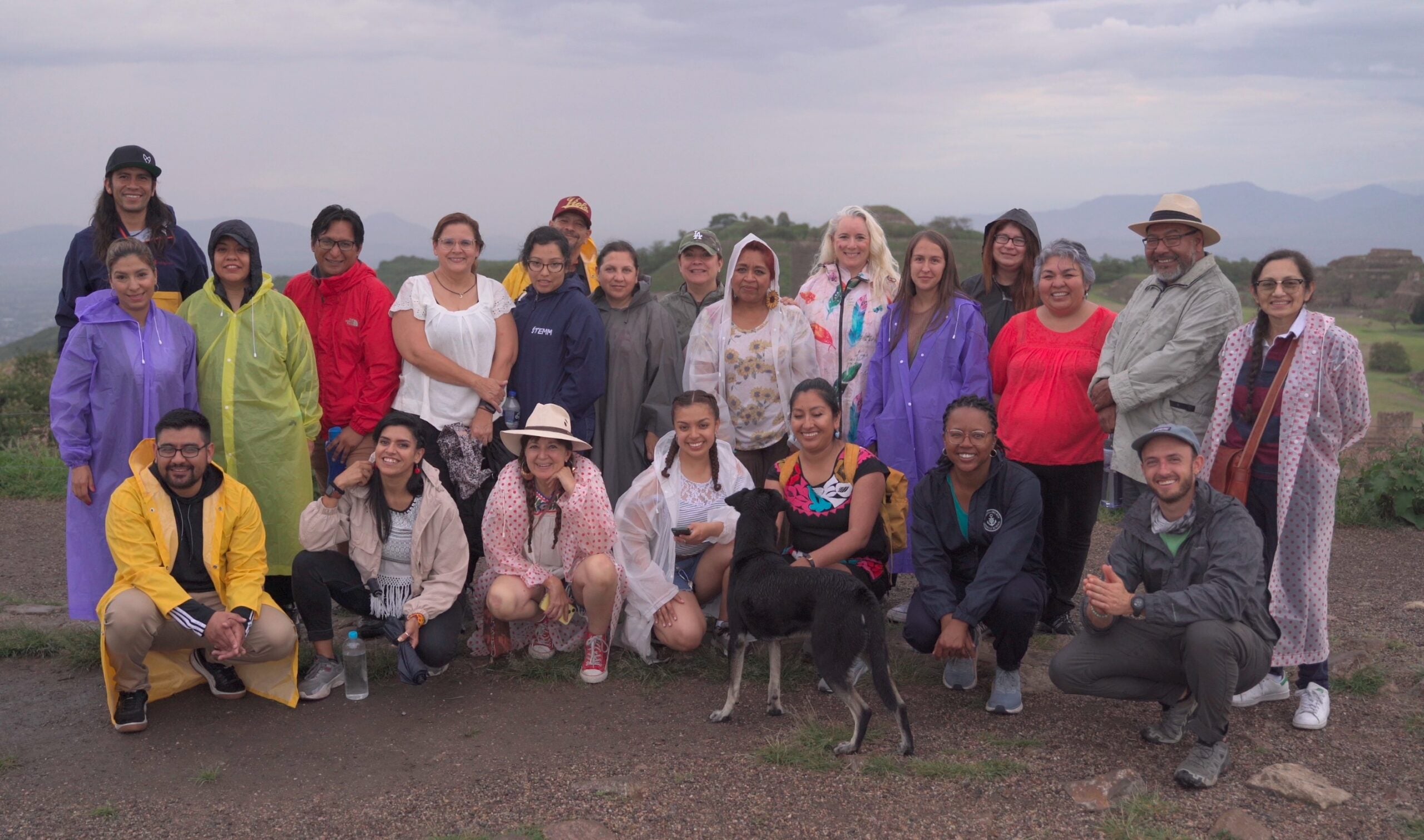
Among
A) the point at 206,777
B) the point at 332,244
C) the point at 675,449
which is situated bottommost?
the point at 206,777

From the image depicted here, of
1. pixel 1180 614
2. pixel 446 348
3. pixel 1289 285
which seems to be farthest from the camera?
pixel 446 348

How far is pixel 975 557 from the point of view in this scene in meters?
4.85

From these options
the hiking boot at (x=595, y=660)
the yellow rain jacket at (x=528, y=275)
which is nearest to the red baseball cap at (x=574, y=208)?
the yellow rain jacket at (x=528, y=275)

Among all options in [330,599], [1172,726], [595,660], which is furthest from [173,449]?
[1172,726]

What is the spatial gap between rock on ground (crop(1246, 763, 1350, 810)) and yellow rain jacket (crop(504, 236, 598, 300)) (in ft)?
13.3

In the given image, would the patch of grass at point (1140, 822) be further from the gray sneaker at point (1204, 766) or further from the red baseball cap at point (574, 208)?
the red baseball cap at point (574, 208)

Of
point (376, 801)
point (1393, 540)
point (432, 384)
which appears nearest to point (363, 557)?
point (432, 384)

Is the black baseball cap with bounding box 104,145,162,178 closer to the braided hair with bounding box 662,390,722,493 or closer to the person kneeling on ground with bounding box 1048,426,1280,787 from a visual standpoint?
the braided hair with bounding box 662,390,722,493

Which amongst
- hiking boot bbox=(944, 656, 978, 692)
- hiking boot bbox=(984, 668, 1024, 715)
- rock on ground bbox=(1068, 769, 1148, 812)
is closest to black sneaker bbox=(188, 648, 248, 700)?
hiking boot bbox=(944, 656, 978, 692)

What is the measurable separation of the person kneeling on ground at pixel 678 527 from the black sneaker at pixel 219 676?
1899 millimetres

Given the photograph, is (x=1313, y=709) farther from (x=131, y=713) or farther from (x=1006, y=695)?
(x=131, y=713)

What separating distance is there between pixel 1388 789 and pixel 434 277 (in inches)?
197

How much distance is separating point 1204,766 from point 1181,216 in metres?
2.54

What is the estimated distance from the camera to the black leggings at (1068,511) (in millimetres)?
5285
